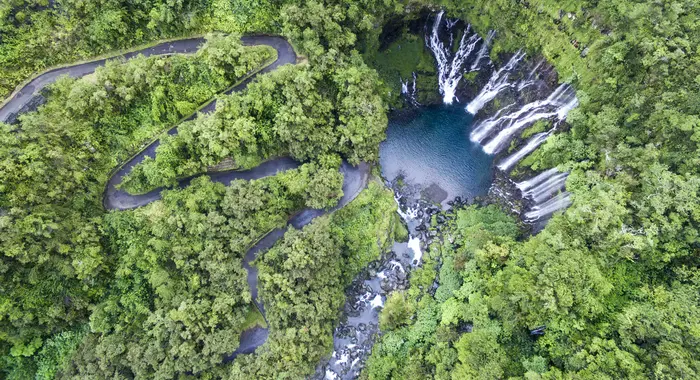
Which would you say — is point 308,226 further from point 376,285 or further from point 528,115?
point 528,115

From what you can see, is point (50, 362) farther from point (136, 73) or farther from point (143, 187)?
point (136, 73)

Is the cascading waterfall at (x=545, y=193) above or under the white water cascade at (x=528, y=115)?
under

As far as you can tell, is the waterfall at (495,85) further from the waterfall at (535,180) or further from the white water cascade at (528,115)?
the waterfall at (535,180)

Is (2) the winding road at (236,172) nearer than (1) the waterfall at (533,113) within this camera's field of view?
Yes

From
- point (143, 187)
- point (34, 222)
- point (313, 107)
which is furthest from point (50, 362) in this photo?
point (313, 107)

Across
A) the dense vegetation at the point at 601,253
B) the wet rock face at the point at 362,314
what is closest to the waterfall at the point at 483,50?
the dense vegetation at the point at 601,253

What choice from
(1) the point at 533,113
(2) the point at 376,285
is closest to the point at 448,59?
(1) the point at 533,113
